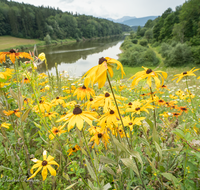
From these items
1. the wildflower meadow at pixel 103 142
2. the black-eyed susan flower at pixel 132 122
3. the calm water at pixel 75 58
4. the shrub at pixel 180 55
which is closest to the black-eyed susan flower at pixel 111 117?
the wildflower meadow at pixel 103 142

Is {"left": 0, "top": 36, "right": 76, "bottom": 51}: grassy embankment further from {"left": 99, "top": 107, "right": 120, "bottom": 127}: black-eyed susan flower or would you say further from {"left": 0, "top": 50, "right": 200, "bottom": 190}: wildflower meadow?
{"left": 99, "top": 107, "right": 120, "bottom": 127}: black-eyed susan flower

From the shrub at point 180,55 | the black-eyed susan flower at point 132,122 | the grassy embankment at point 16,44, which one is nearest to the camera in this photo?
the black-eyed susan flower at point 132,122

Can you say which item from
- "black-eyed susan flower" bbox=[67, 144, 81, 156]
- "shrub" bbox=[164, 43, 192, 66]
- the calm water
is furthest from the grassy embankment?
"black-eyed susan flower" bbox=[67, 144, 81, 156]

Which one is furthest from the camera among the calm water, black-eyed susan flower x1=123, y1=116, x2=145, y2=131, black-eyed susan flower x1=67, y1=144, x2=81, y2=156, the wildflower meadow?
the calm water

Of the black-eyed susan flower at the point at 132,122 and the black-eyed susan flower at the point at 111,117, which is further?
the black-eyed susan flower at the point at 132,122

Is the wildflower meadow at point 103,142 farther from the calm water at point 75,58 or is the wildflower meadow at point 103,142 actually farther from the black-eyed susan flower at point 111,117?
the calm water at point 75,58

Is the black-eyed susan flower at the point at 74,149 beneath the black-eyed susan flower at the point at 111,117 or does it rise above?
beneath

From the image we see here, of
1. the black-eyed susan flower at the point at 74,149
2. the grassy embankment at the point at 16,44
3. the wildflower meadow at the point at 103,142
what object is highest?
the grassy embankment at the point at 16,44

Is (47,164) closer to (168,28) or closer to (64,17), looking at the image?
(168,28)

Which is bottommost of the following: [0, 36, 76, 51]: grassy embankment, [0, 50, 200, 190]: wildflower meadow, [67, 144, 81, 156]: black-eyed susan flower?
[67, 144, 81, 156]: black-eyed susan flower

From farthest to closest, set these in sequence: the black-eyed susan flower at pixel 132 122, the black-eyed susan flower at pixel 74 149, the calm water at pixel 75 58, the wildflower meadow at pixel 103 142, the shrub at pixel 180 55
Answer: the shrub at pixel 180 55 → the calm water at pixel 75 58 → the black-eyed susan flower at pixel 74 149 → the black-eyed susan flower at pixel 132 122 → the wildflower meadow at pixel 103 142

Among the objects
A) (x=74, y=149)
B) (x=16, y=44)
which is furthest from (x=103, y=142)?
(x=16, y=44)

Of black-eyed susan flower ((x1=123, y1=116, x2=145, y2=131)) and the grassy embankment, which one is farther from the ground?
the grassy embankment

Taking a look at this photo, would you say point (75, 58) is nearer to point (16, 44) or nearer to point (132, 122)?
point (16, 44)
